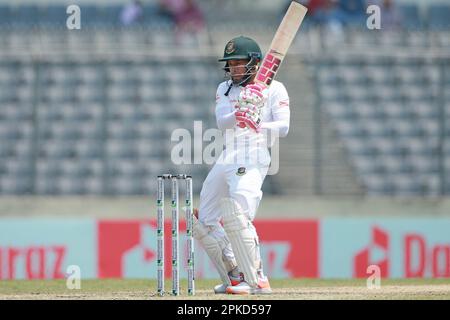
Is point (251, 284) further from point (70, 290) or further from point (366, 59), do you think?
point (366, 59)

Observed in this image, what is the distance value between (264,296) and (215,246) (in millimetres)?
772

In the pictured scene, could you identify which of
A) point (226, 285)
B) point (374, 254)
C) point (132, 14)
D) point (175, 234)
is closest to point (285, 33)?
point (175, 234)

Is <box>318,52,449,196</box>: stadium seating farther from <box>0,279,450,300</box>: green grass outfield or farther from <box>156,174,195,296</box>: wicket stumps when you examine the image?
<box>156,174,195,296</box>: wicket stumps

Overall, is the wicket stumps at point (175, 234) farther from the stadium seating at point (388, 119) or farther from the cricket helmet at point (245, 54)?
the stadium seating at point (388, 119)

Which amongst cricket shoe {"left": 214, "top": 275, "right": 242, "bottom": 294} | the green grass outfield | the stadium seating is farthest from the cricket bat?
the stadium seating

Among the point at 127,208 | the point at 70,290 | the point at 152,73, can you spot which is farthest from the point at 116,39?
the point at 70,290

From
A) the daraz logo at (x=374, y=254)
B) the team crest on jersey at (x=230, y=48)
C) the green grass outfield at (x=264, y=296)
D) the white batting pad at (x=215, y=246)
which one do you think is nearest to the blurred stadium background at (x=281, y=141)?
the daraz logo at (x=374, y=254)

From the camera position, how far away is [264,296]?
8.39m

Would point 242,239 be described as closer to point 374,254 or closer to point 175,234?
point 175,234

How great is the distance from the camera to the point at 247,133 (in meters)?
8.87

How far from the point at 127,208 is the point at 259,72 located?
595cm

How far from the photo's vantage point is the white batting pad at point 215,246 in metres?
9.04

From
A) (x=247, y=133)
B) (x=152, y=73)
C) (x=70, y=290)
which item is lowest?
(x=70, y=290)

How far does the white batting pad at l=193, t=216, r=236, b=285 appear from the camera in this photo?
9039mm
